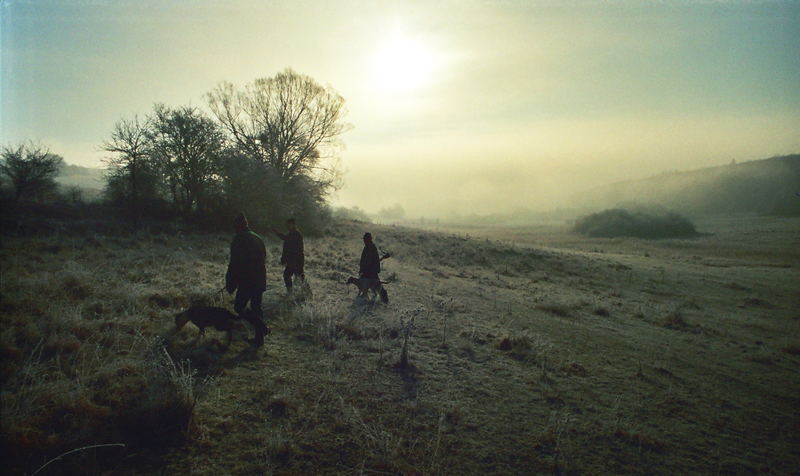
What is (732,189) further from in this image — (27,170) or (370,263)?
(27,170)

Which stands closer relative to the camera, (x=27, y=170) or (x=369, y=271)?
(x=369, y=271)

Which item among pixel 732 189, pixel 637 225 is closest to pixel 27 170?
pixel 637 225

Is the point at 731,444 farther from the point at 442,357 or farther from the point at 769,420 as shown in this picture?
the point at 442,357

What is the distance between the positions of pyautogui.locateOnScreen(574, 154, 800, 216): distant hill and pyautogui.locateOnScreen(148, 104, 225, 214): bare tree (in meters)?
93.8

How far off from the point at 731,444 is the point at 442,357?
14.7 ft

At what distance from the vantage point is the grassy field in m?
3.79

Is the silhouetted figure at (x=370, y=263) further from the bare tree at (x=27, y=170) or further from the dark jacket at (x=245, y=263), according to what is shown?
the bare tree at (x=27, y=170)

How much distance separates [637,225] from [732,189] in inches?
3039

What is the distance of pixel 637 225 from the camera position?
6575cm

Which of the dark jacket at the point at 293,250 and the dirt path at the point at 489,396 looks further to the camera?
the dark jacket at the point at 293,250

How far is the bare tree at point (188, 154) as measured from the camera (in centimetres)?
2288

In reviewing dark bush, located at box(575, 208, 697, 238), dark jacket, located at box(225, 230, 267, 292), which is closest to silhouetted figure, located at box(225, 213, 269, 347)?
dark jacket, located at box(225, 230, 267, 292)

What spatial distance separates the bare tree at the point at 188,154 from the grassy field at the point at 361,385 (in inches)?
479

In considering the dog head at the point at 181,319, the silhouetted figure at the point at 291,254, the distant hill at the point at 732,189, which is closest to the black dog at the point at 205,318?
the dog head at the point at 181,319
